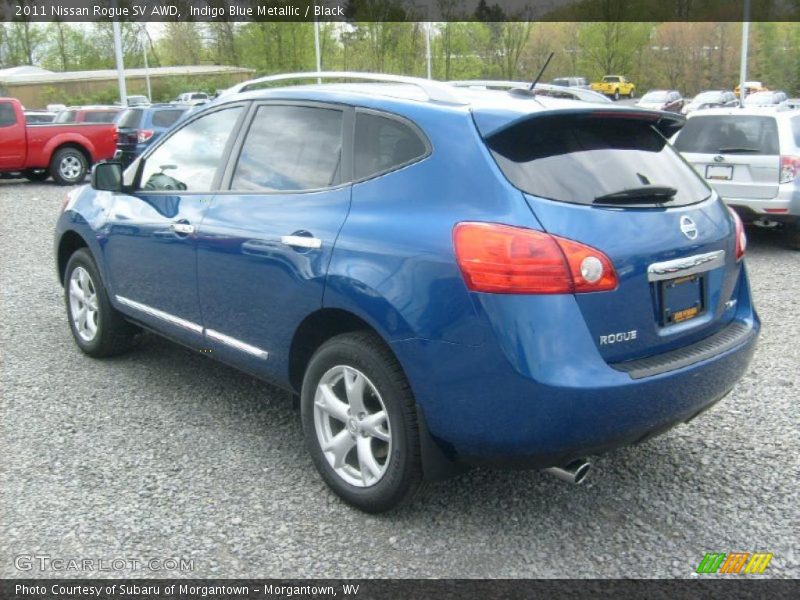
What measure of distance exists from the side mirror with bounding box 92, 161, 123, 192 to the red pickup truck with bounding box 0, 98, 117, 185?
13400 mm

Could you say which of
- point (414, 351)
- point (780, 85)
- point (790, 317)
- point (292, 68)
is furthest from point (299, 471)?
point (780, 85)

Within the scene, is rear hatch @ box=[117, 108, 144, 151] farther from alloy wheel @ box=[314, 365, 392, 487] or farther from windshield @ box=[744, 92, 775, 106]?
windshield @ box=[744, 92, 775, 106]

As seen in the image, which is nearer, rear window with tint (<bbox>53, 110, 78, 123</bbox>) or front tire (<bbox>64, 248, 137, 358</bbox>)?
front tire (<bbox>64, 248, 137, 358</bbox>)

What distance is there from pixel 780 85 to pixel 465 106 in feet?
212

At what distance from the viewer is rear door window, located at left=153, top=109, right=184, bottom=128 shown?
18875 mm

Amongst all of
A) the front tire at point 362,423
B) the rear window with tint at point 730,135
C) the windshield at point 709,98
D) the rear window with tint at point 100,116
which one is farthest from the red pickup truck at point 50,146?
the windshield at point 709,98

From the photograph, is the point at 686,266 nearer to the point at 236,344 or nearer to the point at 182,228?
the point at 236,344

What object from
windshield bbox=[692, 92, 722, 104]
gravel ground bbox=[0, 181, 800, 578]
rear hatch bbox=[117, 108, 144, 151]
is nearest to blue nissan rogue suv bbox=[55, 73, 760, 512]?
gravel ground bbox=[0, 181, 800, 578]

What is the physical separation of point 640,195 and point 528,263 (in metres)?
0.68

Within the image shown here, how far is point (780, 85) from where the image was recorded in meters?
59.8

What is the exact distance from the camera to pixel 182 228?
168 inches

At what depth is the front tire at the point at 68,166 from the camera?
687 inches

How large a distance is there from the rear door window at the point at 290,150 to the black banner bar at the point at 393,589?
1689 mm

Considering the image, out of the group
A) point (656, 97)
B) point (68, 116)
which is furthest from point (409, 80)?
point (656, 97)
